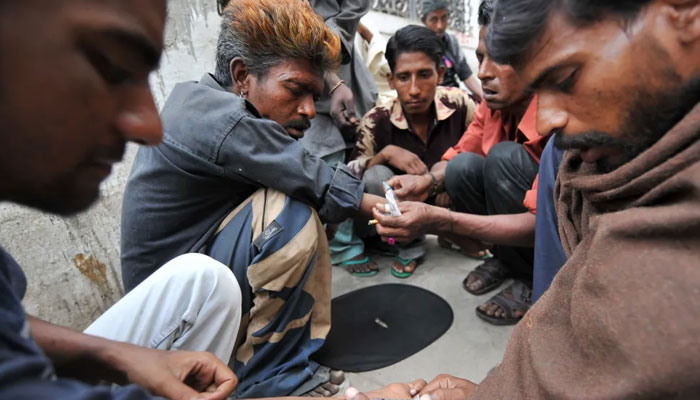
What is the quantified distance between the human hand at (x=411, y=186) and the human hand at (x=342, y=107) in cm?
74

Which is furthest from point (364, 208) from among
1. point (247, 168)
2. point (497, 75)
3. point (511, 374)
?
point (511, 374)

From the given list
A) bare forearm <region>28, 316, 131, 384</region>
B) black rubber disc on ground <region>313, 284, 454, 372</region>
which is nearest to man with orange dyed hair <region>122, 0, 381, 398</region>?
black rubber disc on ground <region>313, 284, 454, 372</region>

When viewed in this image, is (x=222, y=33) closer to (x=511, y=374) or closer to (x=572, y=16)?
(x=572, y=16)

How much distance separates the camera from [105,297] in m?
2.15

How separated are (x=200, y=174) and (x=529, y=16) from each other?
123cm

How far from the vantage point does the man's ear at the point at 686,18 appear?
29.2 inches

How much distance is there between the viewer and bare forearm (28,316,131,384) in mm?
922

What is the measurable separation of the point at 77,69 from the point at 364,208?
1.52m

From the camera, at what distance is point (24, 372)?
50cm

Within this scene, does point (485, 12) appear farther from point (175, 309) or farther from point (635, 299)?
point (175, 309)

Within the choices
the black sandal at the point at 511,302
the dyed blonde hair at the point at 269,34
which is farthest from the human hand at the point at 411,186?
the dyed blonde hair at the point at 269,34

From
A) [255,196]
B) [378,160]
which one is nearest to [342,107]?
[378,160]

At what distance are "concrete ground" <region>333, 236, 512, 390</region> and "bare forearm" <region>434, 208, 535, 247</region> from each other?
458 mm

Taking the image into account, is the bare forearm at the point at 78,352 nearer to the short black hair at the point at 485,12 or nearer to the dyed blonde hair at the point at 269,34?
the dyed blonde hair at the point at 269,34
